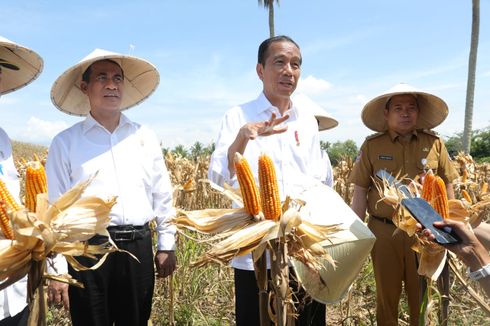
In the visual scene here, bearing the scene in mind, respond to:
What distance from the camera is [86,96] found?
3.19m

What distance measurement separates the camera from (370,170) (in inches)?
135

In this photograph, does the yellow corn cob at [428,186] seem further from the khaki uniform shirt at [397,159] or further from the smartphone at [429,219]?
the khaki uniform shirt at [397,159]

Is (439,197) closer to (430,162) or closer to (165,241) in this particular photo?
(430,162)

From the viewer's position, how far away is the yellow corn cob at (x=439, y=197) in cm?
223

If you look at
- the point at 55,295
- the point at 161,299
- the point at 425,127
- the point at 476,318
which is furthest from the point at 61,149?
the point at 476,318

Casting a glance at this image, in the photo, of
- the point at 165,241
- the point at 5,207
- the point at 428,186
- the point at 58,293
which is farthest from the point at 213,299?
the point at 5,207

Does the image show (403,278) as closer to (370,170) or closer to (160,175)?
(370,170)

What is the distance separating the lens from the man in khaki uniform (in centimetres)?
321

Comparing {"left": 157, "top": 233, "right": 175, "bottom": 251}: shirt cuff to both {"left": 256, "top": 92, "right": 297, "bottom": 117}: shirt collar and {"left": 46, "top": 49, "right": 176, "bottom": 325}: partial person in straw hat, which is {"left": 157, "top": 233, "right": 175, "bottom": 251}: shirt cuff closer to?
{"left": 46, "top": 49, "right": 176, "bottom": 325}: partial person in straw hat

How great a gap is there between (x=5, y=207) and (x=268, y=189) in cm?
101

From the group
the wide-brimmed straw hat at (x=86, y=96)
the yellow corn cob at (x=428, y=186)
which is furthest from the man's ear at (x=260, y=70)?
the yellow corn cob at (x=428, y=186)

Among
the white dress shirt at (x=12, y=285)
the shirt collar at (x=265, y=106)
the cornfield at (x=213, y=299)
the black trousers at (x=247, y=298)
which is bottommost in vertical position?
the cornfield at (x=213, y=299)

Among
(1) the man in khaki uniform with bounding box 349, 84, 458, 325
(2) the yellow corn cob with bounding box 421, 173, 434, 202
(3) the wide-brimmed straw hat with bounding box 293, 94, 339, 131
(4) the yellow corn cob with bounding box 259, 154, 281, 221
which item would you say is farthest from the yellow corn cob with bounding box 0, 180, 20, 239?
(3) the wide-brimmed straw hat with bounding box 293, 94, 339, 131

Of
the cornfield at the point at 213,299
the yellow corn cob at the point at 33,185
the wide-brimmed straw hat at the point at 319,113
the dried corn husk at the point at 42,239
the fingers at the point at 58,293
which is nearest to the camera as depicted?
the dried corn husk at the point at 42,239
